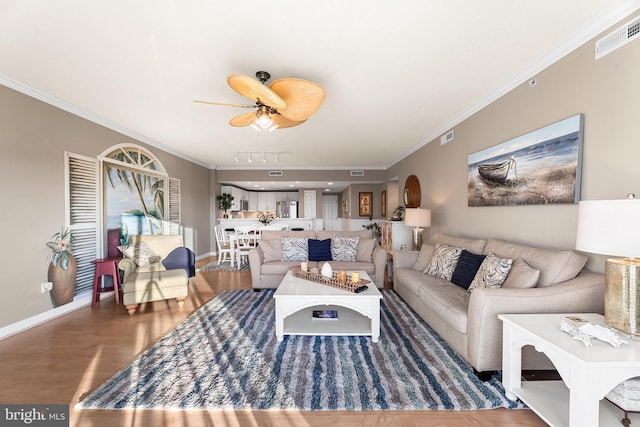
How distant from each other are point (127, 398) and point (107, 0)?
2.59 metres

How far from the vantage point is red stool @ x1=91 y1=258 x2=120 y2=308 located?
347 cm

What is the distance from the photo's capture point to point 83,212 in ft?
11.6

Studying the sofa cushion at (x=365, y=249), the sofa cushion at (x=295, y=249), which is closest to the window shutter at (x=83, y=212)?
the sofa cushion at (x=295, y=249)

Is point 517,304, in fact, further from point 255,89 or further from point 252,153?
point 252,153

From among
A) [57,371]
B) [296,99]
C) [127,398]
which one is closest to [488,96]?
[296,99]

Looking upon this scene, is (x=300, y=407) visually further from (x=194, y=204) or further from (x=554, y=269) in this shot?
(x=194, y=204)

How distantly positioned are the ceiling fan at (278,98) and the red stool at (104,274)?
2.68m

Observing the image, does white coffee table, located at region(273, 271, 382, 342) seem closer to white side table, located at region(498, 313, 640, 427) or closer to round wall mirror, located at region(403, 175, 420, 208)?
white side table, located at region(498, 313, 640, 427)

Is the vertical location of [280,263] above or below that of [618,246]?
below

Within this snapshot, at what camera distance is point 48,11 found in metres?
1.76

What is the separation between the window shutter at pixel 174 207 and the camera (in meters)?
5.57

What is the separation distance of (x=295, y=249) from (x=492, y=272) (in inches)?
108

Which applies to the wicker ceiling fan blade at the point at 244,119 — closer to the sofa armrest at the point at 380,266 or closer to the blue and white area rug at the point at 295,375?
the blue and white area rug at the point at 295,375

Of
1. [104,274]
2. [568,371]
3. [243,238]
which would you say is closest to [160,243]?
[104,274]
